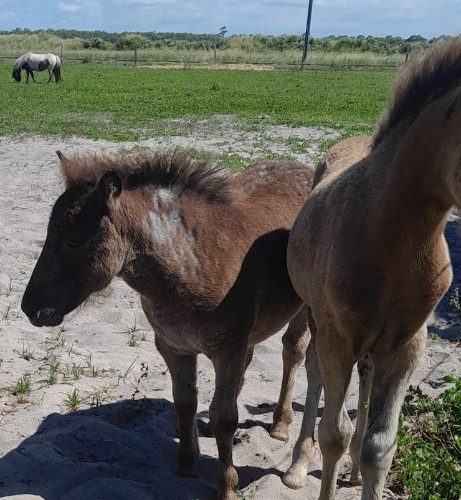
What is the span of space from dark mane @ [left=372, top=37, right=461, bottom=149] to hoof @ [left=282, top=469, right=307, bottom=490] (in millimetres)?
1958

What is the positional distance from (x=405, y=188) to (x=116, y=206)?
148 cm

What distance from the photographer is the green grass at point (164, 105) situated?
15430 mm

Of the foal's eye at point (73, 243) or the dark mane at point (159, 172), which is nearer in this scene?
the foal's eye at point (73, 243)

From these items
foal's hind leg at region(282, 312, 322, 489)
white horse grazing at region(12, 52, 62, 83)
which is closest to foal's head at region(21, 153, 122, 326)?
foal's hind leg at region(282, 312, 322, 489)

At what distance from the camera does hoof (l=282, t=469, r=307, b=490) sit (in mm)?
3920

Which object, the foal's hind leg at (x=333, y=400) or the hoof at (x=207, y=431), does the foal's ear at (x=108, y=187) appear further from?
the hoof at (x=207, y=431)

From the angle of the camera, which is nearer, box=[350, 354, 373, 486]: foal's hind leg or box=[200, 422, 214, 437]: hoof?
box=[350, 354, 373, 486]: foal's hind leg

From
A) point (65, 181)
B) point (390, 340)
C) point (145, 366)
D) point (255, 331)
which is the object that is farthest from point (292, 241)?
point (145, 366)

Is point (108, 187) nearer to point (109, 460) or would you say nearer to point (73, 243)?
point (73, 243)

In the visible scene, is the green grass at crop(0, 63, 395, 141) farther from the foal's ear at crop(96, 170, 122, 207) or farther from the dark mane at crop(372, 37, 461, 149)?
the dark mane at crop(372, 37, 461, 149)

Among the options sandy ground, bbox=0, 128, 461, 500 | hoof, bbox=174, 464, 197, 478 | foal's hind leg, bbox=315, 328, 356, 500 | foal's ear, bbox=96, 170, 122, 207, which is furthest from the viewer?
hoof, bbox=174, 464, 197, 478

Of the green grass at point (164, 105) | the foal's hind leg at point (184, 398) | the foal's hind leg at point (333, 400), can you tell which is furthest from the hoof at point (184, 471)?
the green grass at point (164, 105)

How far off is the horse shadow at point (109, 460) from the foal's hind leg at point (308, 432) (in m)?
0.14

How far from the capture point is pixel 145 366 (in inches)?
201
